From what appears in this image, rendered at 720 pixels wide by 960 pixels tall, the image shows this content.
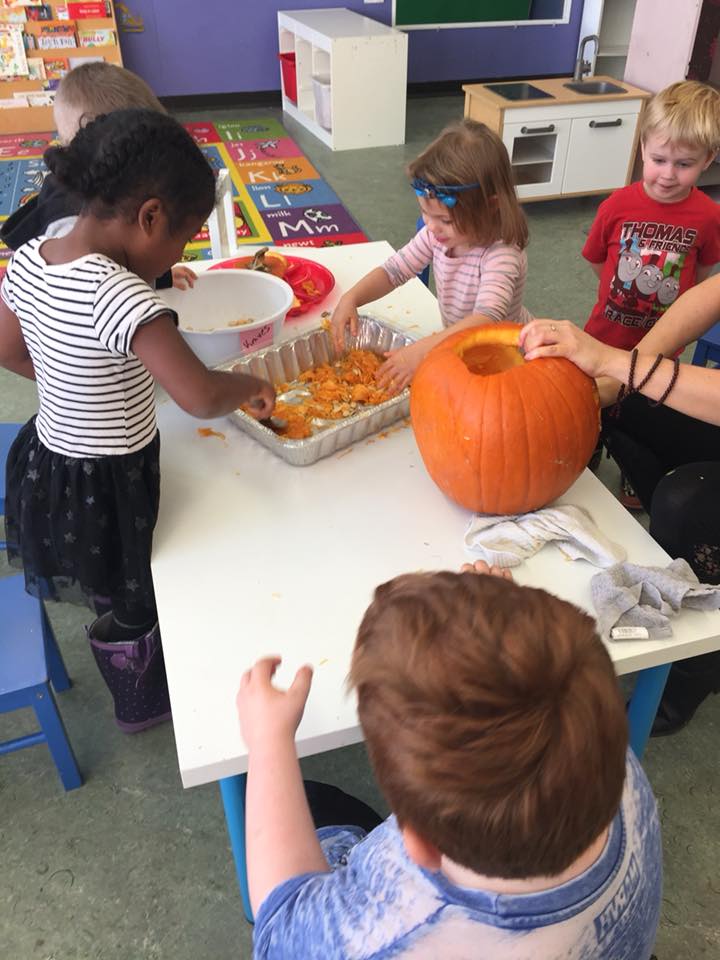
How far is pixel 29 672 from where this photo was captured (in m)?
1.39

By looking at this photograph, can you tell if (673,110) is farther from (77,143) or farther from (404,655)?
→ (404,655)

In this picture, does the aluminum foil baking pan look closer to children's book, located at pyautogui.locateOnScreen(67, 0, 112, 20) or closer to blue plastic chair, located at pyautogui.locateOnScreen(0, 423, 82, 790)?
blue plastic chair, located at pyautogui.locateOnScreen(0, 423, 82, 790)

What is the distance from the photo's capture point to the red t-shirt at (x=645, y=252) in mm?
2010

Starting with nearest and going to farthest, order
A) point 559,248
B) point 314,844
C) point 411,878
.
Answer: point 411,878, point 314,844, point 559,248

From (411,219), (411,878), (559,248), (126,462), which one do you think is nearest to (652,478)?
(126,462)

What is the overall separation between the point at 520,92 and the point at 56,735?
401 cm

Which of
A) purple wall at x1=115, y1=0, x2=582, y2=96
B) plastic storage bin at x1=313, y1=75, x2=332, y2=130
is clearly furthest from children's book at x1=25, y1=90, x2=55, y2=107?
plastic storage bin at x1=313, y1=75, x2=332, y2=130

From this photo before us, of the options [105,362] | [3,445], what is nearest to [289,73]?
[3,445]

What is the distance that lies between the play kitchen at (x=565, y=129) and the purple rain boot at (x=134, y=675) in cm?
343

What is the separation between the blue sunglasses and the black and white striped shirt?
0.72 meters

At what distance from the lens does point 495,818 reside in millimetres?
530

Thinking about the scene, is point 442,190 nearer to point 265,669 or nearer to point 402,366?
point 402,366

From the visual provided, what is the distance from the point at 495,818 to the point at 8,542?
1.17 m

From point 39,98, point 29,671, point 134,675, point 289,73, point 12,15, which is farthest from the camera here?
point 289,73
